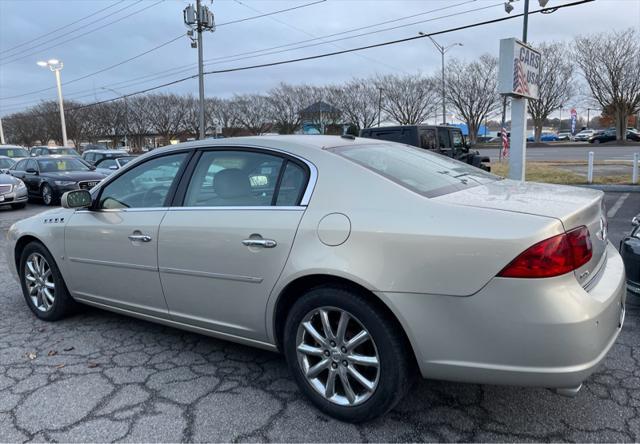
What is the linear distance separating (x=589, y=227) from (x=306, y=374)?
5.41 ft

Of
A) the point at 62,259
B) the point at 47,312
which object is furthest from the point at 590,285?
the point at 47,312

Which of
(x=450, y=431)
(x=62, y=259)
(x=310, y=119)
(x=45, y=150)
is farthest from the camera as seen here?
(x=310, y=119)

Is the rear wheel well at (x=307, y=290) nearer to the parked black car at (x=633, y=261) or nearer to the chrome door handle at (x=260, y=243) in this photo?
the chrome door handle at (x=260, y=243)

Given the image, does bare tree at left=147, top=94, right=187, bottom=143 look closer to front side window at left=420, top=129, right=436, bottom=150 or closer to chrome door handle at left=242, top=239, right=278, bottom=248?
front side window at left=420, top=129, right=436, bottom=150

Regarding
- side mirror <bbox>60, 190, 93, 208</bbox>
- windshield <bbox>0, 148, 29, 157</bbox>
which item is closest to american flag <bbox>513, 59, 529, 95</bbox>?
side mirror <bbox>60, 190, 93, 208</bbox>

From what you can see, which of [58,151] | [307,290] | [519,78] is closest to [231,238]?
[307,290]

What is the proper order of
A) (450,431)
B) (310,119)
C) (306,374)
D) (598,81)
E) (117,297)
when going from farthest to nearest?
(310,119) < (598,81) < (117,297) < (306,374) < (450,431)

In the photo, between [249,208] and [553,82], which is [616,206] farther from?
[553,82]

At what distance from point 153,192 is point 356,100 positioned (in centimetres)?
4892

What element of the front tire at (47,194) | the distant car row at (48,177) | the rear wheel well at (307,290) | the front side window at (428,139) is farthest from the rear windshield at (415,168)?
the front tire at (47,194)

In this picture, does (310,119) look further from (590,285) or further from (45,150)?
(590,285)

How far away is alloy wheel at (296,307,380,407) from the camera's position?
253 cm

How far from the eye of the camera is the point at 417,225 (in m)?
2.35

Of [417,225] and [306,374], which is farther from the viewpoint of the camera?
[306,374]
